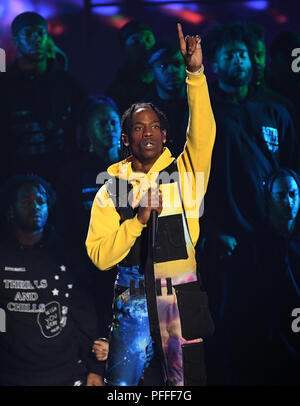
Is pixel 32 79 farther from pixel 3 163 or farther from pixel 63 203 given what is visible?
pixel 63 203

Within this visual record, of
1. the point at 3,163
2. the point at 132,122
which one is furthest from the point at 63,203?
the point at 132,122

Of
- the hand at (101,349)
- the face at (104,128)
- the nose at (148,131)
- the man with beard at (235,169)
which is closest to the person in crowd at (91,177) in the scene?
the face at (104,128)

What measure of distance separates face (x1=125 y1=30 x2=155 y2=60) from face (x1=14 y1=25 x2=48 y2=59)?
488 millimetres

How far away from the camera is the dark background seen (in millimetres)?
3242

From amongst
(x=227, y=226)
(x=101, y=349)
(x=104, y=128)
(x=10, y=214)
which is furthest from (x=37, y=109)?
(x=101, y=349)

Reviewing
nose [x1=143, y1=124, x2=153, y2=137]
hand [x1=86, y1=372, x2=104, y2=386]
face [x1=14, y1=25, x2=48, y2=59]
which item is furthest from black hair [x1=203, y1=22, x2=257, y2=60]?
hand [x1=86, y1=372, x2=104, y2=386]

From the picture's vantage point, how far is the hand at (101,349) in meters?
3.02

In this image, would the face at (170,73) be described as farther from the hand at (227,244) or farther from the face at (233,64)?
the hand at (227,244)

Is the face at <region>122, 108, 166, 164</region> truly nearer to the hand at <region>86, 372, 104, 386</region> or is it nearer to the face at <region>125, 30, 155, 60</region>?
the face at <region>125, 30, 155, 60</region>

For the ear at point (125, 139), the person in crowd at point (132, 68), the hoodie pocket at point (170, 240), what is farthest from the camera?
the person in crowd at point (132, 68)

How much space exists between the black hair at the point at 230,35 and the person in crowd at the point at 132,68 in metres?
0.33

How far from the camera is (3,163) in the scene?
3.41 metres

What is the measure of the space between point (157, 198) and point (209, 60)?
1352 mm

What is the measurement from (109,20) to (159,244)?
61.7 inches
